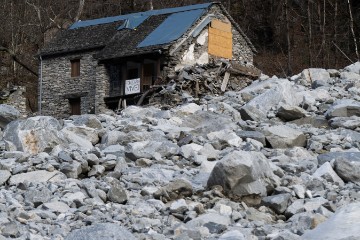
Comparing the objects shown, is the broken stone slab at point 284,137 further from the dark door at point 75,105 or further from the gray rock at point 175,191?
the dark door at point 75,105

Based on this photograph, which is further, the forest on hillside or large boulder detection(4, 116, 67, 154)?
the forest on hillside

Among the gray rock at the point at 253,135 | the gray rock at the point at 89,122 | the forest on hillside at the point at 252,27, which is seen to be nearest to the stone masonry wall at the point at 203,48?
the forest on hillside at the point at 252,27

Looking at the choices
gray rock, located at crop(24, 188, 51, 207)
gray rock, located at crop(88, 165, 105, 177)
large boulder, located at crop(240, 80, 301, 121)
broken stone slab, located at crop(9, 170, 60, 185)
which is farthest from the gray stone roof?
gray rock, located at crop(24, 188, 51, 207)

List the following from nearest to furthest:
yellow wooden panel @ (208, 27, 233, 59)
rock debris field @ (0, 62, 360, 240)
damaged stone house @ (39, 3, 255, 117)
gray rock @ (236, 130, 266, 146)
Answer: rock debris field @ (0, 62, 360, 240) → gray rock @ (236, 130, 266, 146) → damaged stone house @ (39, 3, 255, 117) → yellow wooden panel @ (208, 27, 233, 59)

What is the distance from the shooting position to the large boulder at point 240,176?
835 cm

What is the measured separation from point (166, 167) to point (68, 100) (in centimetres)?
2300

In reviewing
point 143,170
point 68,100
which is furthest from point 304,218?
point 68,100

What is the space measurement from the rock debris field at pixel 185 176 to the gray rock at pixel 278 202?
1 cm

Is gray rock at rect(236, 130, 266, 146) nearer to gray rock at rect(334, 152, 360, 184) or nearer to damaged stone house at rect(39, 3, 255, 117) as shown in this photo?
gray rock at rect(334, 152, 360, 184)

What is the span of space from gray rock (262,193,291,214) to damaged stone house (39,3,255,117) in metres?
19.8

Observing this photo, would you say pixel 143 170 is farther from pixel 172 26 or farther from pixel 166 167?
pixel 172 26

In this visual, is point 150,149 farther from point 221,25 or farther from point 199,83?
point 221,25

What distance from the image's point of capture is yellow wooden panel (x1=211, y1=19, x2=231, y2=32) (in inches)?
Answer: 1207

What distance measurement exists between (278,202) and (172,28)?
22.3 metres
